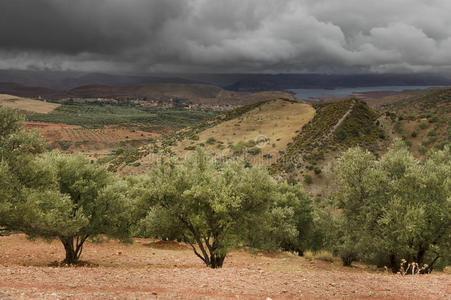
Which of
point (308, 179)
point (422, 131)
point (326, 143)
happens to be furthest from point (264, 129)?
point (422, 131)

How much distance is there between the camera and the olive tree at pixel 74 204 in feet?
54.3

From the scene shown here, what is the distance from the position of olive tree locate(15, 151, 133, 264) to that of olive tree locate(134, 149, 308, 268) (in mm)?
2180

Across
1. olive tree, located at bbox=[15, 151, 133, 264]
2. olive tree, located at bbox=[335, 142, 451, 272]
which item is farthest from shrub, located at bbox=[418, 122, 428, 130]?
olive tree, located at bbox=[15, 151, 133, 264]

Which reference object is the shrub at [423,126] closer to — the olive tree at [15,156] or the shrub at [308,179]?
the shrub at [308,179]

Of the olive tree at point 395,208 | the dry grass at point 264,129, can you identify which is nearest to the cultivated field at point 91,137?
the dry grass at point 264,129

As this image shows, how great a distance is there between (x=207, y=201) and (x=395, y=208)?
41.9ft

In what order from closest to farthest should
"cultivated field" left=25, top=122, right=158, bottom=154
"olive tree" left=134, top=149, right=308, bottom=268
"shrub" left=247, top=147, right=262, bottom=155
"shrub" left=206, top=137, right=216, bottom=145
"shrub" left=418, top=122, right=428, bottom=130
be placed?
"olive tree" left=134, top=149, right=308, bottom=268 → "shrub" left=418, top=122, right=428, bottom=130 → "shrub" left=247, top=147, right=262, bottom=155 → "shrub" left=206, top=137, right=216, bottom=145 → "cultivated field" left=25, top=122, right=158, bottom=154

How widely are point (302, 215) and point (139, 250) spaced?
19.7 metres

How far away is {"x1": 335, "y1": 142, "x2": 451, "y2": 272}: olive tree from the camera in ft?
64.4

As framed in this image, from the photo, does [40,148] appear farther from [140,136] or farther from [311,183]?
[140,136]

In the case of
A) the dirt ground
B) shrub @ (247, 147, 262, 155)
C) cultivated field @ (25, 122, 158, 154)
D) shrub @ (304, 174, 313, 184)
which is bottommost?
cultivated field @ (25, 122, 158, 154)

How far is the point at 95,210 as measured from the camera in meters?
19.5

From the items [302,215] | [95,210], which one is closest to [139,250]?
[95,210]

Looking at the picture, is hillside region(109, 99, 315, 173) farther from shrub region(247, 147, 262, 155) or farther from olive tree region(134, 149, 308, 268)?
olive tree region(134, 149, 308, 268)
